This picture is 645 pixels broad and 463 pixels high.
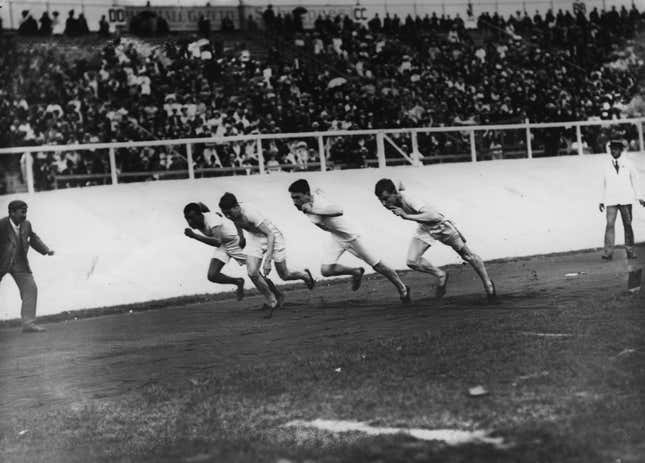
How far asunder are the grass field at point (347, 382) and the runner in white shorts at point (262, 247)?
1.64 ft

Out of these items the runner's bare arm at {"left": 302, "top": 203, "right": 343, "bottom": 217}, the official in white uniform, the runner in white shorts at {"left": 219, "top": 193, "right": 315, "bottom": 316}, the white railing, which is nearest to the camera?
the runner in white shorts at {"left": 219, "top": 193, "right": 315, "bottom": 316}

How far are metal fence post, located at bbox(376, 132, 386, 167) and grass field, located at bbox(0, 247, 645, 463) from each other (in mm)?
5755

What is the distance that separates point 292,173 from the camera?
14.3 m

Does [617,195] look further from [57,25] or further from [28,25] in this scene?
[28,25]

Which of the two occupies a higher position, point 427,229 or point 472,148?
point 472,148

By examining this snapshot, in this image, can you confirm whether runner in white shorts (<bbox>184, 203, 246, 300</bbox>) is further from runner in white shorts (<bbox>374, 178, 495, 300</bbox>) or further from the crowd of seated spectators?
the crowd of seated spectators

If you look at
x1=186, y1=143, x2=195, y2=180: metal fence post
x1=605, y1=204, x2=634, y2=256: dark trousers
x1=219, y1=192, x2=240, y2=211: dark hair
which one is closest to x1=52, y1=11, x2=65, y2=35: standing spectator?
x1=186, y1=143, x2=195, y2=180: metal fence post

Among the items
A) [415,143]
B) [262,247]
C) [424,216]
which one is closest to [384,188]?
[424,216]

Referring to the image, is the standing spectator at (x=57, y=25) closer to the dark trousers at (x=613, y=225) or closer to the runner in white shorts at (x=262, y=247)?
the runner in white shorts at (x=262, y=247)

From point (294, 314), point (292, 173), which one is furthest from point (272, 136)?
point (294, 314)

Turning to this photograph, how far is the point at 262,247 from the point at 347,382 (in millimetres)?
4810

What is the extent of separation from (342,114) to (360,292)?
17.5 ft

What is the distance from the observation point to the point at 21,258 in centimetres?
1032

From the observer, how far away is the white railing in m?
13.5
